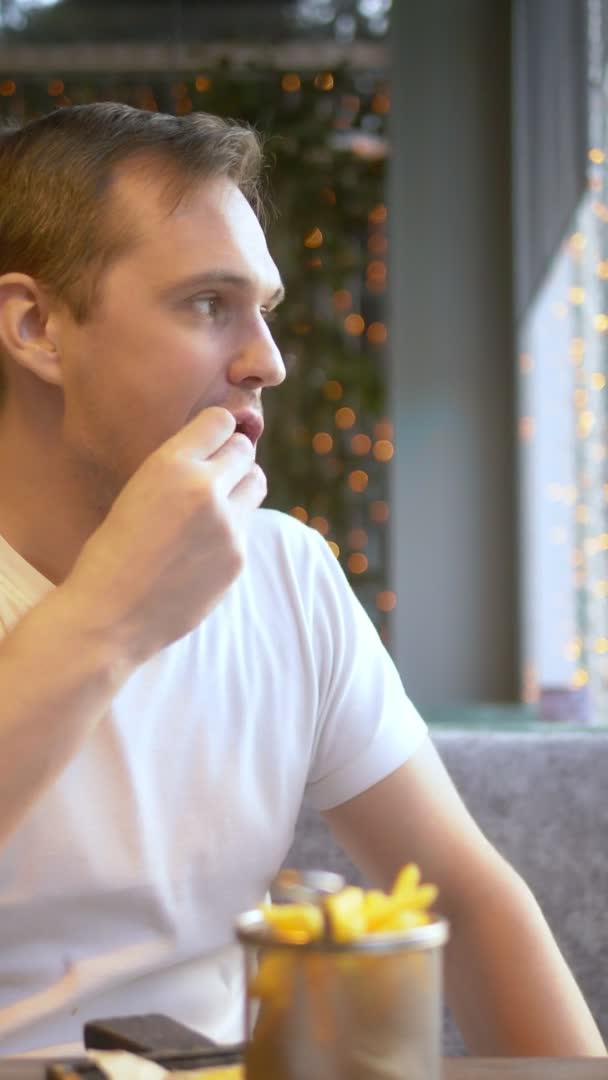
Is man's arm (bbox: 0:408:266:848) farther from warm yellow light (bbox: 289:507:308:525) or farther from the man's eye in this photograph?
warm yellow light (bbox: 289:507:308:525)

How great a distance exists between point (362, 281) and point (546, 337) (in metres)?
1.30

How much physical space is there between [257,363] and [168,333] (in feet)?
0.25

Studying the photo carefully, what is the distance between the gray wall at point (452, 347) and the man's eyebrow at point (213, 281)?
3.83 metres

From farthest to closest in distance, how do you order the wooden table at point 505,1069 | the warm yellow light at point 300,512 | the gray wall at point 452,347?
the warm yellow light at point 300,512 < the gray wall at point 452,347 < the wooden table at point 505,1069

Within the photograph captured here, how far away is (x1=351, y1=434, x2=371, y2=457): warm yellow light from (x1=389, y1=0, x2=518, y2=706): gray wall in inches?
35.4

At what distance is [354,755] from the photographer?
1.17m

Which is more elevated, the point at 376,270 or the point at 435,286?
the point at 376,270

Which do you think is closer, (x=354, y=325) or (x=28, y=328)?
(x=28, y=328)

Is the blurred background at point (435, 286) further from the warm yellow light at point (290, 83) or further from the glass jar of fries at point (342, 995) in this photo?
the glass jar of fries at point (342, 995)

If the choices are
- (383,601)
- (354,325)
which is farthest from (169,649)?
(354,325)

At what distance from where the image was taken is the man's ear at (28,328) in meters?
1.18

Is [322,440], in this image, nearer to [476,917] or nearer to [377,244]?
[377,244]

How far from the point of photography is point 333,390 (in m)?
5.80

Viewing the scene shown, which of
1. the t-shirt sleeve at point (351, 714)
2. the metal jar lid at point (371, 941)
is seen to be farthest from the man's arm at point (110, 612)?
the metal jar lid at point (371, 941)
